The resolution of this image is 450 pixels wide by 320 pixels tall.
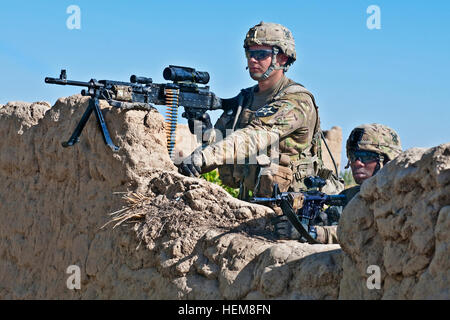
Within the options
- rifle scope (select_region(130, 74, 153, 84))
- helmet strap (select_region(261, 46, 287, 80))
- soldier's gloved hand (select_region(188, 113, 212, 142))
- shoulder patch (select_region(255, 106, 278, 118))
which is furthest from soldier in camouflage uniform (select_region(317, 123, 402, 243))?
rifle scope (select_region(130, 74, 153, 84))

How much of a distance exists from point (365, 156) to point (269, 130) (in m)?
0.80

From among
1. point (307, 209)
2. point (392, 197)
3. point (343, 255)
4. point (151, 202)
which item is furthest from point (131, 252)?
point (392, 197)

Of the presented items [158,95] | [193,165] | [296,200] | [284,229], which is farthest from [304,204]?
[158,95]

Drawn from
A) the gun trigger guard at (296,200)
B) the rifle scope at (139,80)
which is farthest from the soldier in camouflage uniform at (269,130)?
the gun trigger guard at (296,200)

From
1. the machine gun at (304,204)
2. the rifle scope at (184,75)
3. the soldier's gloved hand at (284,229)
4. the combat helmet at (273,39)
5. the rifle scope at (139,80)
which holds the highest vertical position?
the combat helmet at (273,39)

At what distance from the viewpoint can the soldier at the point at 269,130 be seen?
710 cm

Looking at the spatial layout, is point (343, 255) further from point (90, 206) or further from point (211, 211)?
point (90, 206)

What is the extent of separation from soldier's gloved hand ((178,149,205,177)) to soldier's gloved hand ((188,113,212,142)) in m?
0.88

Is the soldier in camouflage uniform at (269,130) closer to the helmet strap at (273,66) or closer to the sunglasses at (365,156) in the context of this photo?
the helmet strap at (273,66)

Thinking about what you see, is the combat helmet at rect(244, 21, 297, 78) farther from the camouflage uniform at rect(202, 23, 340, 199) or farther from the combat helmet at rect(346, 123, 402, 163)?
the combat helmet at rect(346, 123, 402, 163)

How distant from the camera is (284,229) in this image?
5578 mm

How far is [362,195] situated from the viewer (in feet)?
14.6

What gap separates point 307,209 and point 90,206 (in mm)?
1611

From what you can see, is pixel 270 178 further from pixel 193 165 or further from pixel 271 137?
pixel 193 165
